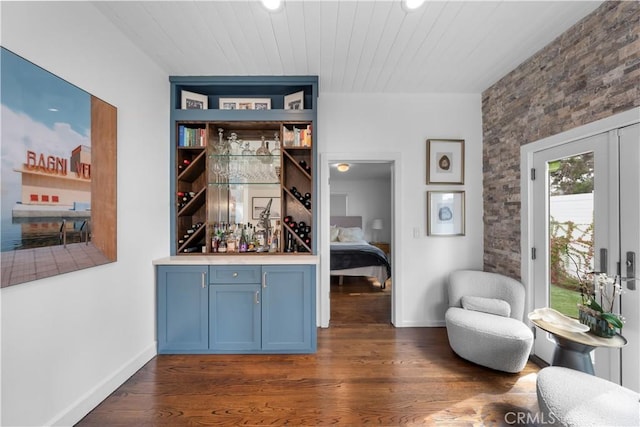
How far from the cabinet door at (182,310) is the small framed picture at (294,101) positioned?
1867 millimetres

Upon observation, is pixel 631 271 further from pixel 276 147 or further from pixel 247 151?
pixel 247 151

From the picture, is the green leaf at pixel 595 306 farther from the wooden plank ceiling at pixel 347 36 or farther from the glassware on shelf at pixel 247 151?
the glassware on shelf at pixel 247 151

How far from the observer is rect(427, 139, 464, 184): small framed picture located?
303 centimetres

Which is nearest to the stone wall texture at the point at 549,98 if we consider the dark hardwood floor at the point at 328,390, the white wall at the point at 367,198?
the dark hardwood floor at the point at 328,390

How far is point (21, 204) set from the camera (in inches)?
50.5

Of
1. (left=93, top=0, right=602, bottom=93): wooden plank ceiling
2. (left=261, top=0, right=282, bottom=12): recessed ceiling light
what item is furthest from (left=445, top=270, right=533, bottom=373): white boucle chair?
(left=261, top=0, right=282, bottom=12): recessed ceiling light

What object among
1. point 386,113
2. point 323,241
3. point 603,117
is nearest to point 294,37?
point 386,113

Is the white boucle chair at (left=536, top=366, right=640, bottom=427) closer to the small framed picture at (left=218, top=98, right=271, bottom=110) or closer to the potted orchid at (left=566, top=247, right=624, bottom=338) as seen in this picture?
the potted orchid at (left=566, top=247, right=624, bottom=338)

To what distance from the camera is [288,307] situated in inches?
94.5

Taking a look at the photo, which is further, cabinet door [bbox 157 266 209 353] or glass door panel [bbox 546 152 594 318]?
cabinet door [bbox 157 266 209 353]

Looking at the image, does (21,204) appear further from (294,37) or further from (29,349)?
(294,37)

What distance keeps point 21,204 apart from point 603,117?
3.55 m

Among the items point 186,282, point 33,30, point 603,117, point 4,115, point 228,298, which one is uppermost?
point 33,30

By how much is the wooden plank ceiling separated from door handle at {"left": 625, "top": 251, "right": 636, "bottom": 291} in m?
1.70
